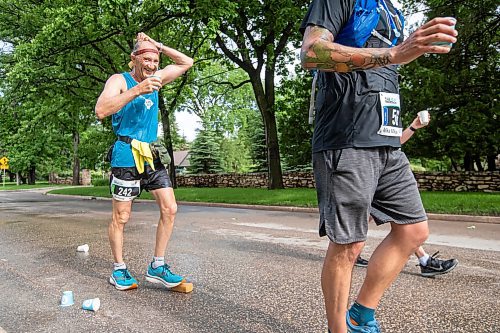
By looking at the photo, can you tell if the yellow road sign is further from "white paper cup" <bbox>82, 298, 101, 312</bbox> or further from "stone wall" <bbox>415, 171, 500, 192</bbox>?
"white paper cup" <bbox>82, 298, 101, 312</bbox>

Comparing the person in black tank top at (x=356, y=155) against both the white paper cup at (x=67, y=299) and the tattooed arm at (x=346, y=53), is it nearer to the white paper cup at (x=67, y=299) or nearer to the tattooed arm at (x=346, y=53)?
the tattooed arm at (x=346, y=53)

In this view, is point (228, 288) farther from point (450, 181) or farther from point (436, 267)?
point (450, 181)

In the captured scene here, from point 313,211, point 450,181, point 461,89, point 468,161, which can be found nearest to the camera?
point 313,211

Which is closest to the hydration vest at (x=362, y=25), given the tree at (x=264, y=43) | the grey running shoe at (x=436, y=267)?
the grey running shoe at (x=436, y=267)

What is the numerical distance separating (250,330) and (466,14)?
17.2 meters

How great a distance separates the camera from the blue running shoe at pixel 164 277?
3801 millimetres

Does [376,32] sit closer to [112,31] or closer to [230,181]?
[112,31]

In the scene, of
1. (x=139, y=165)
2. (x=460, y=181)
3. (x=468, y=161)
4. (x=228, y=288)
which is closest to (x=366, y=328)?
(x=228, y=288)

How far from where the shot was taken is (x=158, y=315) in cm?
321

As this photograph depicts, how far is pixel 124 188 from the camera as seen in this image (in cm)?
391

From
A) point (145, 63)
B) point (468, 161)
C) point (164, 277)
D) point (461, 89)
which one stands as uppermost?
point (461, 89)

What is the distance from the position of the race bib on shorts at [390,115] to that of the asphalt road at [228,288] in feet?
4.41

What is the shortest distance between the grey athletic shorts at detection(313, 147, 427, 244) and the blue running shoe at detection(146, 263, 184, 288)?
1.98 meters

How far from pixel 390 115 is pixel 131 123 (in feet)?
7.94
